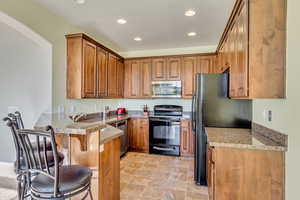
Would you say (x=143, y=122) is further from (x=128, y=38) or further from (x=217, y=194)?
(x=217, y=194)

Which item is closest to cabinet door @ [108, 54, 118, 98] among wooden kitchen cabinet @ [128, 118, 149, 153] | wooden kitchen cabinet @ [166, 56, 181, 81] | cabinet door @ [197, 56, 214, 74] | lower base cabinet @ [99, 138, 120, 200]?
wooden kitchen cabinet @ [128, 118, 149, 153]

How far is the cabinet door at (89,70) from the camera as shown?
3.12 m

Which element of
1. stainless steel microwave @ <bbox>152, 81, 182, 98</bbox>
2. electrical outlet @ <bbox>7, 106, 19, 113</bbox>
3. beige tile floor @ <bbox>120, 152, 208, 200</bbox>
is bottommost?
beige tile floor @ <bbox>120, 152, 208, 200</bbox>

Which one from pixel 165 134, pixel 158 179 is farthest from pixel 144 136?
pixel 158 179

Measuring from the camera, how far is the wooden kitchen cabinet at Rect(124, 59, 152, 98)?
15.6 ft

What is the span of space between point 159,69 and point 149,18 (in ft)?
5.86

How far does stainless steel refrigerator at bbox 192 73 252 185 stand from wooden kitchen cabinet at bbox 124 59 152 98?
7.04 ft

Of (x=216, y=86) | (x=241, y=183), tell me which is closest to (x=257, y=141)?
(x=241, y=183)

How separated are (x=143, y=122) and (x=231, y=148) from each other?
287 centimetres

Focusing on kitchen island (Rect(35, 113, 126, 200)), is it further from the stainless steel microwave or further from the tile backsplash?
→ the stainless steel microwave

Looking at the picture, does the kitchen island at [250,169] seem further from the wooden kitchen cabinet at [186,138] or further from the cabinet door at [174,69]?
the cabinet door at [174,69]

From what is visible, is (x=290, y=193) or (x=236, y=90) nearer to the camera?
(x=290, y=193)

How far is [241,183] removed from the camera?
5.44ft

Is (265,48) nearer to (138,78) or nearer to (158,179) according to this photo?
(158,179)
